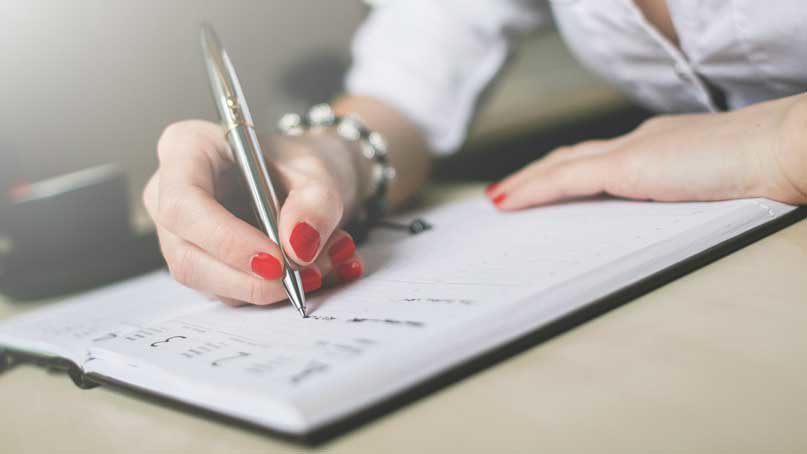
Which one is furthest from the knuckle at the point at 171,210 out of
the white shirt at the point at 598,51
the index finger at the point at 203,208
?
the white shirt at the point at 598,51

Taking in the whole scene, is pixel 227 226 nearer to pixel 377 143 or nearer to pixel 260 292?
pixel 260 292

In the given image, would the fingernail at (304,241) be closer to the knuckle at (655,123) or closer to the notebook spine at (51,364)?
the notebook spine at (51,364)

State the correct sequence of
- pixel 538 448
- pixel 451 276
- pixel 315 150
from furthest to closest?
pixel 315 150 < pixel 451 276 < pixel 538 448

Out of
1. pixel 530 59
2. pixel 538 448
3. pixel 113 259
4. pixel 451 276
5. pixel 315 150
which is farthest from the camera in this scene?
pixel 530 59

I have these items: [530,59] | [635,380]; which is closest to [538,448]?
→ [635,380]

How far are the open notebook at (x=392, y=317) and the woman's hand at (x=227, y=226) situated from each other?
0.02m

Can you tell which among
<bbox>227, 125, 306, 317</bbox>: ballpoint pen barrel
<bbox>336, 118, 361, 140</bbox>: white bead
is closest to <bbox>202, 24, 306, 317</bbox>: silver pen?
<bbox>227, 125, 306, 317</bbox>: ballpoint pen barrel

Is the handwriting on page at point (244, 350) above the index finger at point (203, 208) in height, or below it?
below

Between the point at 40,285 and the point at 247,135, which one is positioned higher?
the point at 247,135

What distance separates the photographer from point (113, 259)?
0.61 m

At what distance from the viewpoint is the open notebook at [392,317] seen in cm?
23

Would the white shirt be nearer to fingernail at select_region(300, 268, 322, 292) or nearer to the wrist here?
the wrist

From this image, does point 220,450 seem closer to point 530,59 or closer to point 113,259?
point 113,259

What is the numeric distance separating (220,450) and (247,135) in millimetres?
189
